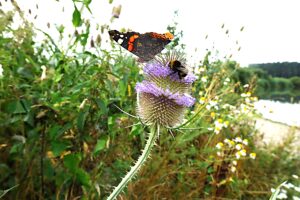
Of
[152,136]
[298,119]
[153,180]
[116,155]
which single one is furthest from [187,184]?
[298,119]

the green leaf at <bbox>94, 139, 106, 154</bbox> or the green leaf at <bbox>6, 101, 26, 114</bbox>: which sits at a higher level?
the green leaf at <bbox>6, 101, 26, 114</bbox>

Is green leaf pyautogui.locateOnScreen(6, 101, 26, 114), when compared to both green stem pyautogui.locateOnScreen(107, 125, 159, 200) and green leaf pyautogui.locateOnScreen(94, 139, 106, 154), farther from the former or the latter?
green stem pyautogui.locateOnScreen(107, 125, 159, 200)

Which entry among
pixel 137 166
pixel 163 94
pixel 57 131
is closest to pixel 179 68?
pixel 163 94

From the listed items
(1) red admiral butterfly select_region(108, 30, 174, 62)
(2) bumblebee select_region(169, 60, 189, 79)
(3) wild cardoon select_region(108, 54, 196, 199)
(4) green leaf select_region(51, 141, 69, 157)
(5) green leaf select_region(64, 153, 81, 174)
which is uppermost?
(1) red admiral butterfly select_region(108, 30, 174, 62)

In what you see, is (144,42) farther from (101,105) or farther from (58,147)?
(58,147)

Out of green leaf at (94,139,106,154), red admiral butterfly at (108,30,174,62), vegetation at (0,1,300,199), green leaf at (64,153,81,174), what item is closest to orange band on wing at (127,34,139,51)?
red admiral butterfly at (108,30,174,62)

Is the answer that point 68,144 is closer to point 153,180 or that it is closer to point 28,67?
point 28,67

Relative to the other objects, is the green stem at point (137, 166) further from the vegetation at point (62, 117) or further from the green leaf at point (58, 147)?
the green leaf at point (58, 147)
